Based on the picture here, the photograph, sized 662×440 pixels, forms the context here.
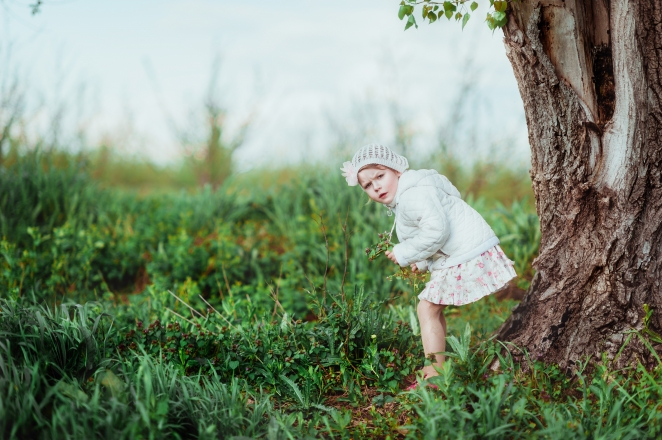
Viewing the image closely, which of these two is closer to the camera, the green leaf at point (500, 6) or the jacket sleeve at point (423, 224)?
the green leaf at point (500, 6)

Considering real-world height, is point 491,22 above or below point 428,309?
above

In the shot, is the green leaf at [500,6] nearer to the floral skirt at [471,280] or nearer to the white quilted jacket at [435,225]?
the white quilted jacket at [435,225]

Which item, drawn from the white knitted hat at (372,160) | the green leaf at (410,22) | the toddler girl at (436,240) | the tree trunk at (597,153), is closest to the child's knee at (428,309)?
the toddler girl at (436,240)

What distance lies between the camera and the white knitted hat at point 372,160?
3182 mm

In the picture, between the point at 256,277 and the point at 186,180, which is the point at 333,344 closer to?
the point at 256,277

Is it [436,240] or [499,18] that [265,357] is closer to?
[436,240]

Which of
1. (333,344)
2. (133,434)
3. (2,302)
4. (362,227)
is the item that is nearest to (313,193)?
(362,227)

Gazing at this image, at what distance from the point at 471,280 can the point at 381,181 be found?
718mm

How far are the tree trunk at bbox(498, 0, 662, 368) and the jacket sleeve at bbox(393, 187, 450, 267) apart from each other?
0.62 metres

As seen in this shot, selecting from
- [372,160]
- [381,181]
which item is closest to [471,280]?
[381,181]

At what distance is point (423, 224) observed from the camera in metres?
3.04

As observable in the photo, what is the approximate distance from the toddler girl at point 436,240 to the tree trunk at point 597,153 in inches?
16.1

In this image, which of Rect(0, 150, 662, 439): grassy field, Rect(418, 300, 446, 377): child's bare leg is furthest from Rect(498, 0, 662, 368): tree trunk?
Rect(418, 300, 446, 377): child's bare leg

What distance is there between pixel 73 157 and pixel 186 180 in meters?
3.49
